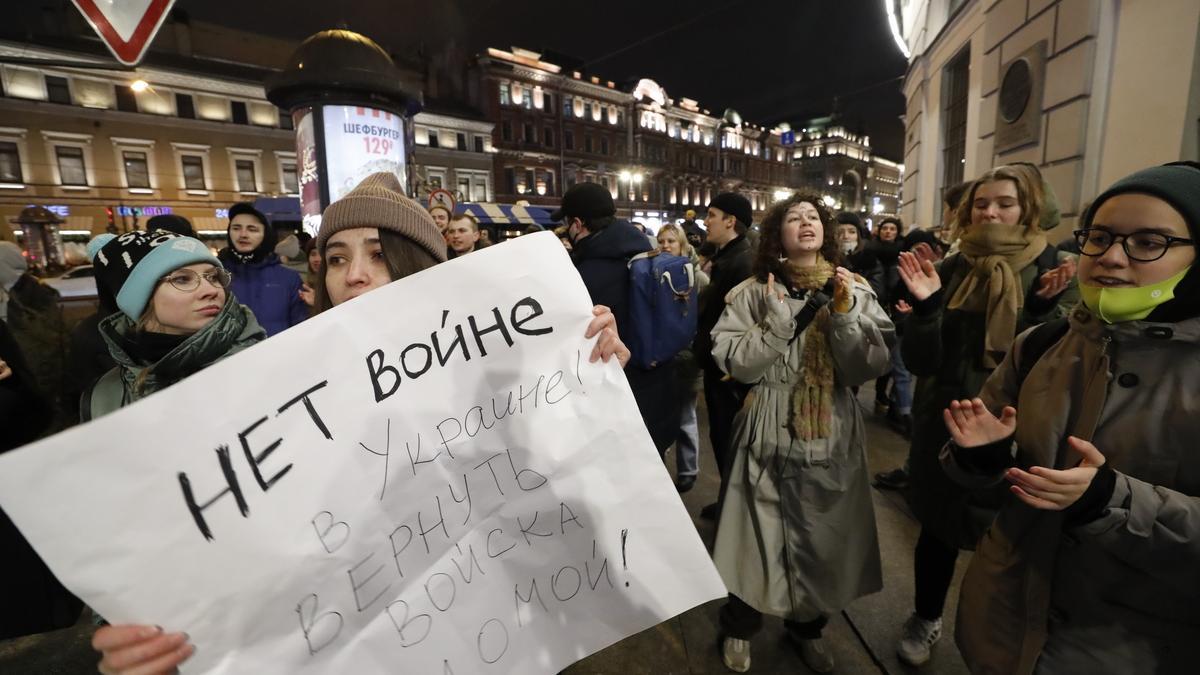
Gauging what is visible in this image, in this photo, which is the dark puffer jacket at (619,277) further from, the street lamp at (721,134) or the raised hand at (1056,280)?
the street lamp at (721,134)

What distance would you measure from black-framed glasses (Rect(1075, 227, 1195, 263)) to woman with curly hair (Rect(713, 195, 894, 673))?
0.88m

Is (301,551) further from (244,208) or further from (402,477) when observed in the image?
(244,208)

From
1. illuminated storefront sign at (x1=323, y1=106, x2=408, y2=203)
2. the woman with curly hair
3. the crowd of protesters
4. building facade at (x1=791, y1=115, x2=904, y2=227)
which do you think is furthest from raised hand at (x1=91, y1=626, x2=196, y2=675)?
building facade at (x1=791, y1=115, x2=904, y2=227)

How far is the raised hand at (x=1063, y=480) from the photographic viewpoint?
1210mm

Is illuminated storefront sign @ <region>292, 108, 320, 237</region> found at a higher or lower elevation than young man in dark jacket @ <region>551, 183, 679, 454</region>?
higher

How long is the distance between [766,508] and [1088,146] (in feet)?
20.5

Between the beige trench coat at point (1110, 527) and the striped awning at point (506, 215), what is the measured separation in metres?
28.5

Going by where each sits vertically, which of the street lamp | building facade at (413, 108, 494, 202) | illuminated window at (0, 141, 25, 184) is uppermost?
the street lamp

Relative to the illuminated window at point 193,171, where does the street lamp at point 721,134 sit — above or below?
above

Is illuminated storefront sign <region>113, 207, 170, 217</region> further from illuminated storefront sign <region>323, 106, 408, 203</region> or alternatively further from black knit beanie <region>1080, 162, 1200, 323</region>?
black knit beanie <region>1080, 162, 1200, 323</region>

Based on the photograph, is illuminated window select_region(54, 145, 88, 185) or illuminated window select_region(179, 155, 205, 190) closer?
illuminated window select_region(54, 145, 88, 185)

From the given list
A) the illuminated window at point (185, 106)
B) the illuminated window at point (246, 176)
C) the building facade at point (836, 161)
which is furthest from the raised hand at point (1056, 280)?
the building facade at point (836, 161)

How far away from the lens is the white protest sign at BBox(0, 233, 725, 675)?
0.88 meters

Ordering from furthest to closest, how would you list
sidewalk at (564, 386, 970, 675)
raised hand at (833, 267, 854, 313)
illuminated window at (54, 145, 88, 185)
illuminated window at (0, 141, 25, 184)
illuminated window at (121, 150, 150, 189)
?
illuminated window at (121, 150, 150, 189)
illuminated window at (54, 145, 88, 185)
illuminated window at (0, 141, 25, 184)
sidewalk at (564, 386, 970, 675)
raised hand at (833, 267, 854, 313)
